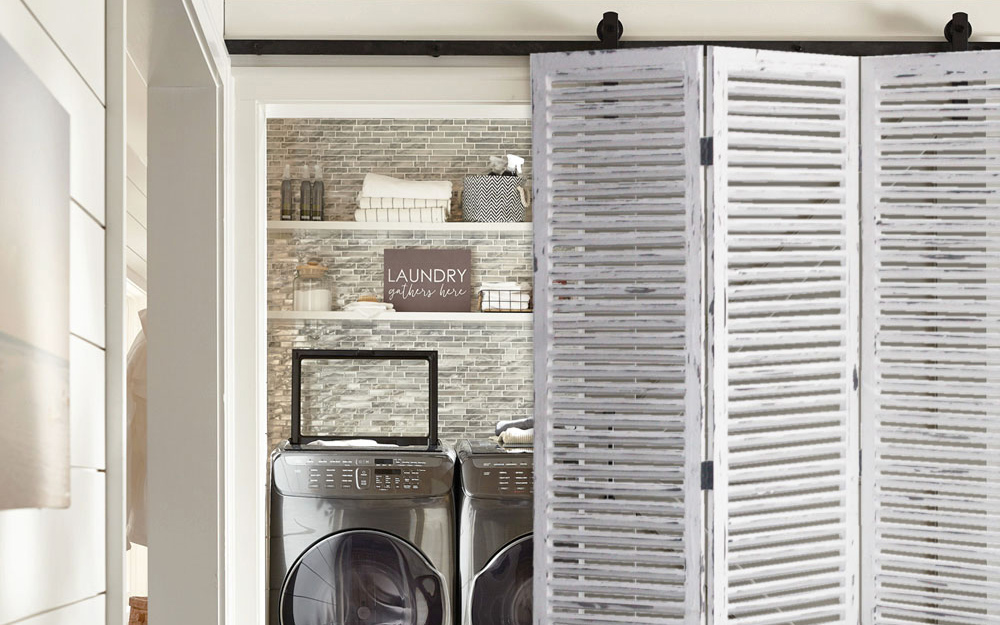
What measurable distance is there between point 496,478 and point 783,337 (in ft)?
3.52

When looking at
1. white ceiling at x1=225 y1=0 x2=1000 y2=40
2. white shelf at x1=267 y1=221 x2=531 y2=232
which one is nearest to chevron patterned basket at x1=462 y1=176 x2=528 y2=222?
white shelf at x1=267 y1=221 x2=531 y2=232

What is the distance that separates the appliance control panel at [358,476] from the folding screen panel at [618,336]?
618 mm

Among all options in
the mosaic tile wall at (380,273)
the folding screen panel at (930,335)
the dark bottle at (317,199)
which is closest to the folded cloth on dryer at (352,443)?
the mosaic tile wall at (380,273)

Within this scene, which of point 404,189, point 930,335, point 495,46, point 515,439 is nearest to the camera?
point 930,335

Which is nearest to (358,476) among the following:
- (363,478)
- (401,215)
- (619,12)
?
(363,478)

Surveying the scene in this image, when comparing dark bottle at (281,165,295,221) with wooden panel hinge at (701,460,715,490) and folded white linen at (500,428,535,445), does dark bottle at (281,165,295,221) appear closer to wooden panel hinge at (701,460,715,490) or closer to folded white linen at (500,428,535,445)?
folded white linen at (500,428,535,445)

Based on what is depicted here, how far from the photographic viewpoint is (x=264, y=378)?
2.67 meters

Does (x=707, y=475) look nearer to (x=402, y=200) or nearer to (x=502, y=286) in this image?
(x=502, y=286)

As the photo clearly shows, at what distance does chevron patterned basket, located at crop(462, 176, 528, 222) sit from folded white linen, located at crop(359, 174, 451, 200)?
109 mm

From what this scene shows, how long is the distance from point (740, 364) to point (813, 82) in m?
0.80

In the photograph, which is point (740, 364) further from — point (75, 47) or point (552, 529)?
point (75, 47)

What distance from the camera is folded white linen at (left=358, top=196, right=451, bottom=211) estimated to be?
12.4ft

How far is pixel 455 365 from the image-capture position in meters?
4.00

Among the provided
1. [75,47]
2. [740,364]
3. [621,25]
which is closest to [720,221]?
[740,364]
